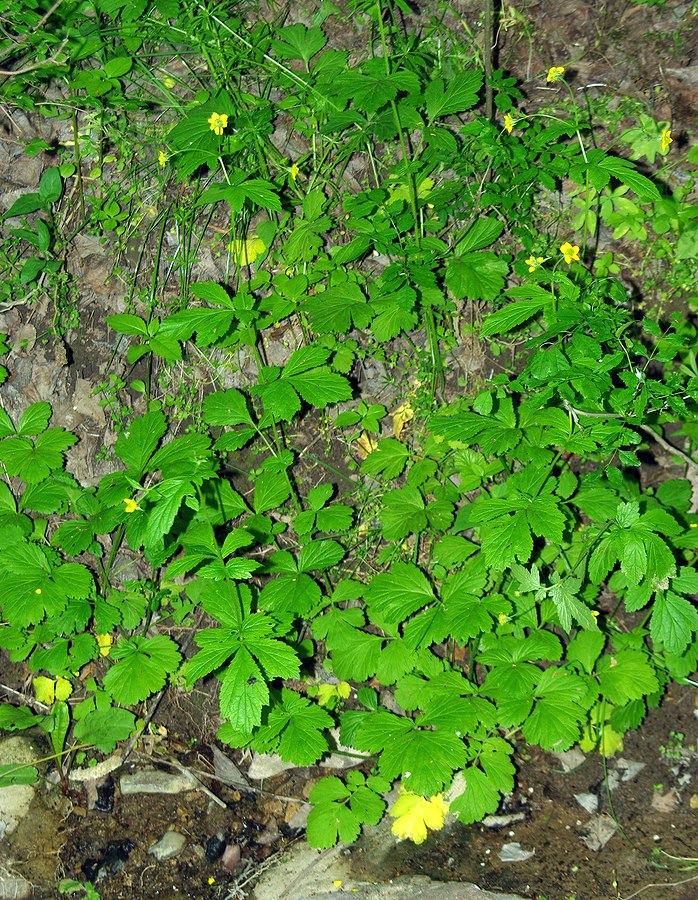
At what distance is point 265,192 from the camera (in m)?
2.30

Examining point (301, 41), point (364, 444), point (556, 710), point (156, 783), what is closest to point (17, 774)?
point (156, 783)

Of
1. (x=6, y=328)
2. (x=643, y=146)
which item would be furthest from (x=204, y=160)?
(x=643, y=146)

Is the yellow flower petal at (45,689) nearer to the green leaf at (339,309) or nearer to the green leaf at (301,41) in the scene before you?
the green leaf at (339,309)

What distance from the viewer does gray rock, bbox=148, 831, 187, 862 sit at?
7.62ft

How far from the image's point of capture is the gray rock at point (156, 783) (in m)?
2.49

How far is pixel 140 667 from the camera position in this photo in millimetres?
2404

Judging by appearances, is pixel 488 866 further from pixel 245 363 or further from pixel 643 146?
pixel 643 146

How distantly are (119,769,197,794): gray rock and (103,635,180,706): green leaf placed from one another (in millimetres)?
321

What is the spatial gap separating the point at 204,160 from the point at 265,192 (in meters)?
0.21

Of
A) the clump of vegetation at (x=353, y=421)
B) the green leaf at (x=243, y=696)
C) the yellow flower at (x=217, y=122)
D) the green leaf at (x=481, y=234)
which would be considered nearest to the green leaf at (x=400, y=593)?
the clump of vegetation at (x=353, y=421)

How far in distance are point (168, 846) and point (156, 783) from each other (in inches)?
8.4

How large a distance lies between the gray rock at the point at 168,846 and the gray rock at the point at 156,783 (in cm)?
14

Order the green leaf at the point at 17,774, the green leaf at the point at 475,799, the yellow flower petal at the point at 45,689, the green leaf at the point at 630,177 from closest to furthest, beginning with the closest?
the green leaf at the point at 630,177
the green leaf at the point at 475,799
the green leaf at the point at 17,774
the yellow flower petal at the point at 45,689

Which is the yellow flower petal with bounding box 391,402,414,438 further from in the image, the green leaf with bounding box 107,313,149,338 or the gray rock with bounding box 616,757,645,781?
the gray rock with bounding box 616,757,645,781
